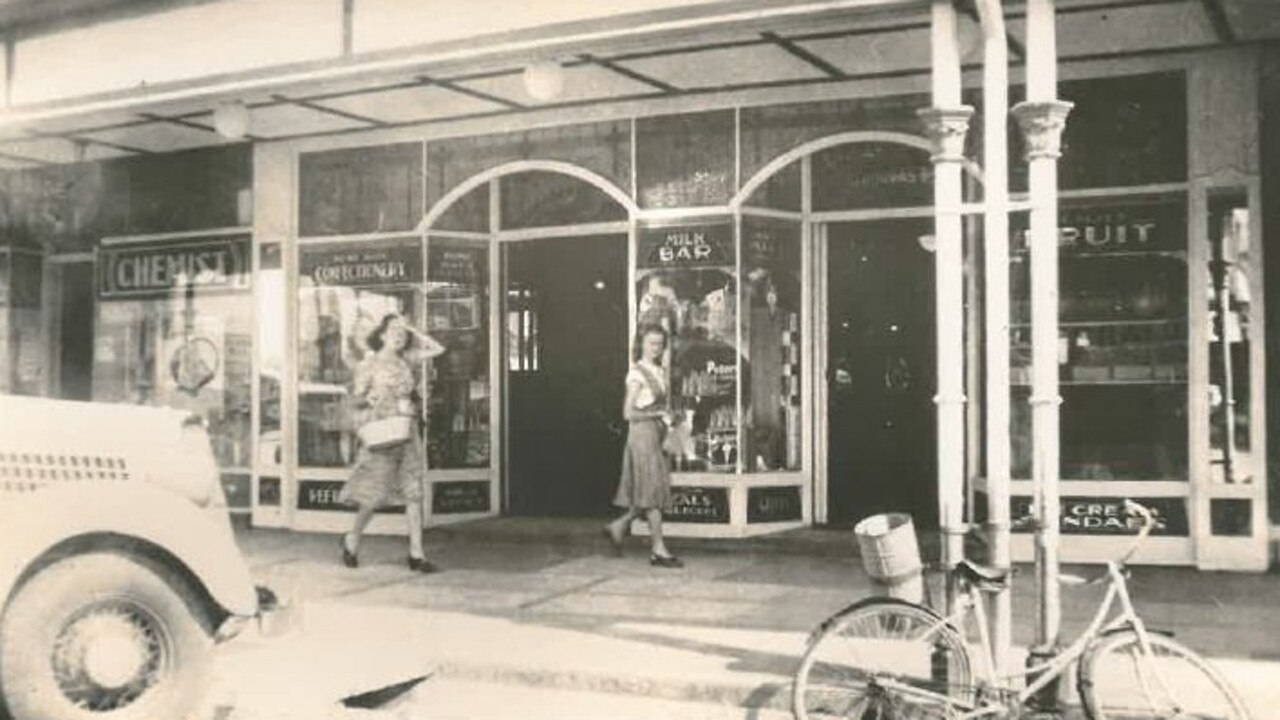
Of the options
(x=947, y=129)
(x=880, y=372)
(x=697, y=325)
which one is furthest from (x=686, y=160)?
(x=947, y=129)

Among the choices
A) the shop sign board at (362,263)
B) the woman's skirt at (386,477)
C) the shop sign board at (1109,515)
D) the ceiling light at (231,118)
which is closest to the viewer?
the shop sign board at (1109,515)

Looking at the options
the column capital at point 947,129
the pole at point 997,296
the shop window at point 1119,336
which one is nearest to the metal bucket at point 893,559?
the pole at point 997,296

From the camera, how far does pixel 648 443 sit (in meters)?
11.2

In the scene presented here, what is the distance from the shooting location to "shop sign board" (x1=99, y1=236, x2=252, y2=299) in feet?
47.5

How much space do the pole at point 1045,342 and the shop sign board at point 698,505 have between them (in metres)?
5.63

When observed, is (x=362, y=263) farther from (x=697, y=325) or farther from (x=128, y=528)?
(x=128, y=528)

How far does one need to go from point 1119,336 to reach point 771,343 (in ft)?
10.1

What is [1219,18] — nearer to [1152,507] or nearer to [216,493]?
[1152,507]

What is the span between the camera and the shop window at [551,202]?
13555 millimetres

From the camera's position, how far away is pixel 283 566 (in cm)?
1168

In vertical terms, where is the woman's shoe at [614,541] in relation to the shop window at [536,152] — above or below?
below

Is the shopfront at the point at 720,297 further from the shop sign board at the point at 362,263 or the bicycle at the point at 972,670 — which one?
the bicycle at the point at 972,670

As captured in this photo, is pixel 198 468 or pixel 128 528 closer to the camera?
pixel 128 528

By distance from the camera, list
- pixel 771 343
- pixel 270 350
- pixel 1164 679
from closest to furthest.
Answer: pixel 1164 679 < pixel 771 343 < pixel 270 350
